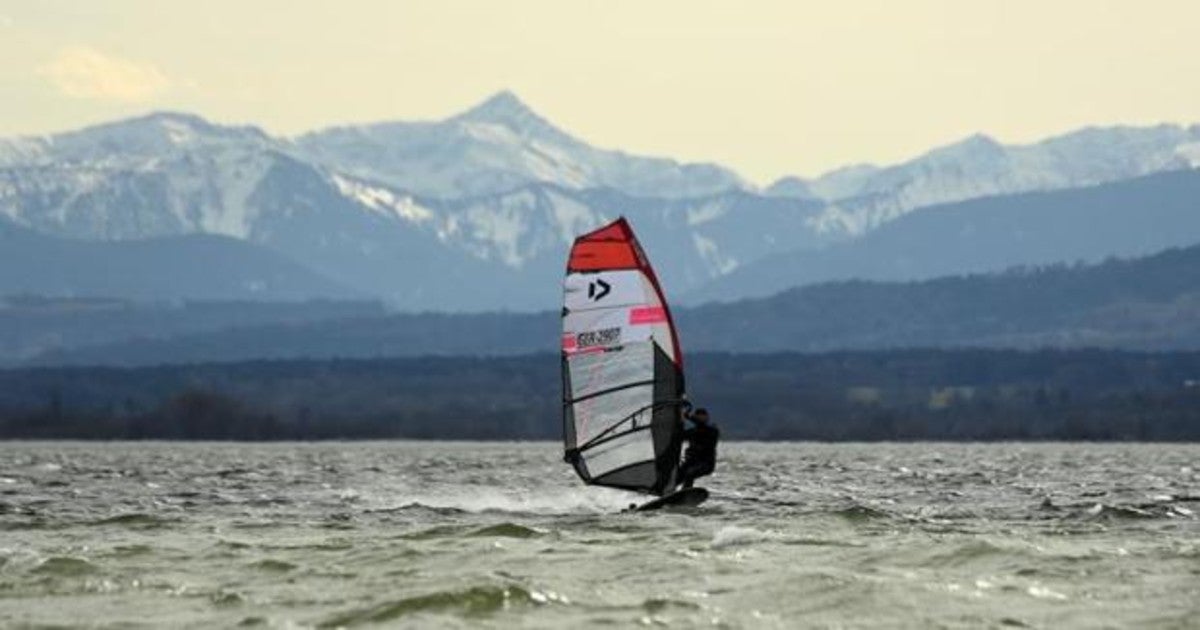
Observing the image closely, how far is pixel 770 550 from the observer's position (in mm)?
44844

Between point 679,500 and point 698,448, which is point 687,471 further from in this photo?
point 698,448

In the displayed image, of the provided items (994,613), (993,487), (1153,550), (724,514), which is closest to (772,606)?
(994,613)

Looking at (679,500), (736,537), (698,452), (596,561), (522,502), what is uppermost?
(698,452)

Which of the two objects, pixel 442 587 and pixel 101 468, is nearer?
pixel 442 587

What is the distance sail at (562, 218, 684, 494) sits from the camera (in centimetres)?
5566

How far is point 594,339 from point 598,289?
1040mm

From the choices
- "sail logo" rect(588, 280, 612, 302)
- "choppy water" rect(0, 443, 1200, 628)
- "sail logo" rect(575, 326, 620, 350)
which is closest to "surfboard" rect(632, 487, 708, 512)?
"choppy water" rect(0, 443, 1200, 628)

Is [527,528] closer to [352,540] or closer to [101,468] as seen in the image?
[352,540]

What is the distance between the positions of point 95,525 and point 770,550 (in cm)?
1508

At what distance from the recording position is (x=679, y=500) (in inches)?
2221

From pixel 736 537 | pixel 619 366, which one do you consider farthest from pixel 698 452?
pixel 736 537

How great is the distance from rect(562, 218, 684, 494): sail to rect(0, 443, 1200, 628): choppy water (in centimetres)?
146

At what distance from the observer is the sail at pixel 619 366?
55656 millimetres

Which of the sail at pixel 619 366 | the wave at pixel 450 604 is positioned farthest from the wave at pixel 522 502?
the wave at pixel 450 604
